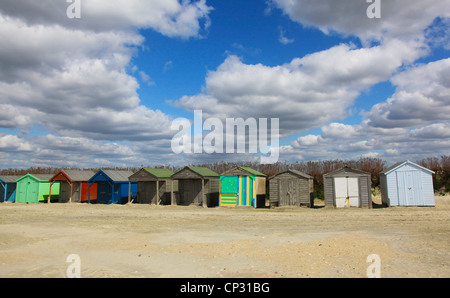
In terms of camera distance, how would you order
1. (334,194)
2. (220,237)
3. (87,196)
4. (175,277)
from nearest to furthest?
(175,277) < (220,237) < (334,194) < (87,196)

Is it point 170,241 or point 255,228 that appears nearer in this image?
point 170,241

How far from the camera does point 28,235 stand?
14.2 meters

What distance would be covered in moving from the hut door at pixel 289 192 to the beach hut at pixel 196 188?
7.07 m

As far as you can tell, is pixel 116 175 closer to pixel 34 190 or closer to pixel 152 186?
pixel 152 186

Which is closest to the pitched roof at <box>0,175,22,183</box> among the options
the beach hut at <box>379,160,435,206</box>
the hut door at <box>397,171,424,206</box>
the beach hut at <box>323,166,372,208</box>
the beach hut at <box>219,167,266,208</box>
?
the beach hut at <box>219,167,266,208</box>

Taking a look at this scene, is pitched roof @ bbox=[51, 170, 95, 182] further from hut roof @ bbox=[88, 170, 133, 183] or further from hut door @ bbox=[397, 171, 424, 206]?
hut door @ bbox=[397, 171, 424, 206]

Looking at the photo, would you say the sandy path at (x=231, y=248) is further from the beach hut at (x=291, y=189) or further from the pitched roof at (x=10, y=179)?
the pitched roof at (x=10, y=179)

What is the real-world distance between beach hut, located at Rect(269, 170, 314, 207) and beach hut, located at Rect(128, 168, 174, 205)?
11219 mm

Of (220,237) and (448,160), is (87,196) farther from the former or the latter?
(448,160)

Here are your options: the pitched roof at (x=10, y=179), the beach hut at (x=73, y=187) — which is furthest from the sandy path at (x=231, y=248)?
the pitched roof at (x=10, y=179)

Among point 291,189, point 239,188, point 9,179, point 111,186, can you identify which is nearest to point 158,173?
point 111,186

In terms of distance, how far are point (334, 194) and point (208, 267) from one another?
61.5ft

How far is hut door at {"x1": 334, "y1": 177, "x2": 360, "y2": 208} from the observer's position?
24.7 m
